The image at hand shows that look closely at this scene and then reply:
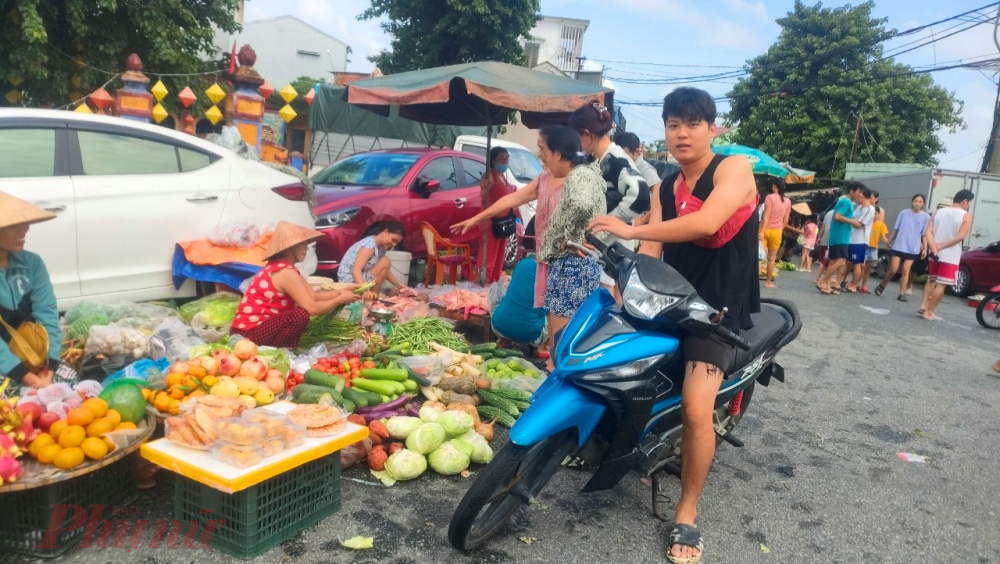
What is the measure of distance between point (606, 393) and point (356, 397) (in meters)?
1.83

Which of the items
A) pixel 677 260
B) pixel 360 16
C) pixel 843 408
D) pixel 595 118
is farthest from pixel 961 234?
pixel 360 16

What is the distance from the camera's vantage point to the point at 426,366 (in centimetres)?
465

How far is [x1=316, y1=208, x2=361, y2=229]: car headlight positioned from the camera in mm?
7348

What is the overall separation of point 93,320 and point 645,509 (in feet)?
12.2

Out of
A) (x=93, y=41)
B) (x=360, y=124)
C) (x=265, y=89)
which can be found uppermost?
(x=93, y=41)

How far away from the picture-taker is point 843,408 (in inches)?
212

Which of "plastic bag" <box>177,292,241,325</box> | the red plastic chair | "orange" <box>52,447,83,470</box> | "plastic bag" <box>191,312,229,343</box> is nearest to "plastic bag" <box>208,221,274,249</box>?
"plastic bag" <box>177,292,241,325</box>

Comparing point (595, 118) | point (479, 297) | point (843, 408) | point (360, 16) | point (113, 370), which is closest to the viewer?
point (113, 370)

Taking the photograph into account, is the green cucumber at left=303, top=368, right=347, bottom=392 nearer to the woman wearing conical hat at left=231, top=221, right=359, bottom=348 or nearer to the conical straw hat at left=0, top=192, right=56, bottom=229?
the woman wearing conical hat at left=231, top=221, right=359, bottom=348

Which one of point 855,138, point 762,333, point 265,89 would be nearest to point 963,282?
point 855,138

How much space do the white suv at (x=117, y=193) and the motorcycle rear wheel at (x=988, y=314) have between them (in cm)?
1034

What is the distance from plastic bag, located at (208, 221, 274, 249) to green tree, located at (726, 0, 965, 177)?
23838mm

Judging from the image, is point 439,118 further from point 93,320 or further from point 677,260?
point 677,260

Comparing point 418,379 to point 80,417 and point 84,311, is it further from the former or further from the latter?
point 84,311
